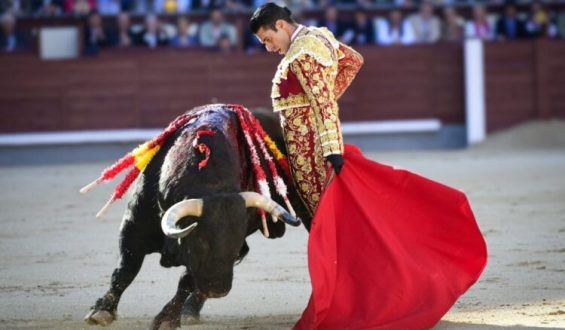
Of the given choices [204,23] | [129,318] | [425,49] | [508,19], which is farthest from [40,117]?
[129,318]

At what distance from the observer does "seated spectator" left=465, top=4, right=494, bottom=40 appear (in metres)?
10.8

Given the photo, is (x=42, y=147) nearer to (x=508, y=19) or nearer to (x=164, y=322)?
(x=508, y=19)

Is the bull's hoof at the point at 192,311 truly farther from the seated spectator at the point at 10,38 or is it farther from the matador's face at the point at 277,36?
the seated spectator at the point at 10,38

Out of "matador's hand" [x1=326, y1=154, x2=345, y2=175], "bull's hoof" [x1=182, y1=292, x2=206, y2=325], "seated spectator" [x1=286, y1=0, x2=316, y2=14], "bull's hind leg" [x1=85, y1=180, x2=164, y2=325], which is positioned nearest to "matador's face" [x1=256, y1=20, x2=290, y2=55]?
"matador's hand" [x1=326, y1=154, x2=345, y2=175]

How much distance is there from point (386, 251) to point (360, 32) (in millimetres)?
7151

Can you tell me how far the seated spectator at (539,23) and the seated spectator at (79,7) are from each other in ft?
13.0

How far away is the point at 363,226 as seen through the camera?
3.77 m

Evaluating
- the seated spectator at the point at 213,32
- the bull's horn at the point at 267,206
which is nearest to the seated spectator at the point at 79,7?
the seated spectator at the point at 213,32

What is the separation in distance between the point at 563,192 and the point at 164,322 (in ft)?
13.6

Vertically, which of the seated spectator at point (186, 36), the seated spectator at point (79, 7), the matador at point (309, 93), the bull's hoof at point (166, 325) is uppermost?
the matador at point (309, 93)

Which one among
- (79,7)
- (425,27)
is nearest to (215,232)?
(79,7)

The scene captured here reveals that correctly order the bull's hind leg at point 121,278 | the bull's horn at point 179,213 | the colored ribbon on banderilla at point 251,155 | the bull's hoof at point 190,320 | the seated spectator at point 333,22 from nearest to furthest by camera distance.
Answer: the bull's horn at point 179,213, the bull's hind leg at point 121,278, the colored ribbon on banderilla at point 251,155, the bull's hoof at point 190,320, the seated spectator at point 333,22

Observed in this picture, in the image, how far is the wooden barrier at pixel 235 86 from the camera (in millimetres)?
10609

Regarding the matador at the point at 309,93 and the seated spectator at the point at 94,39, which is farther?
the seated spectator at the point at 94,39
